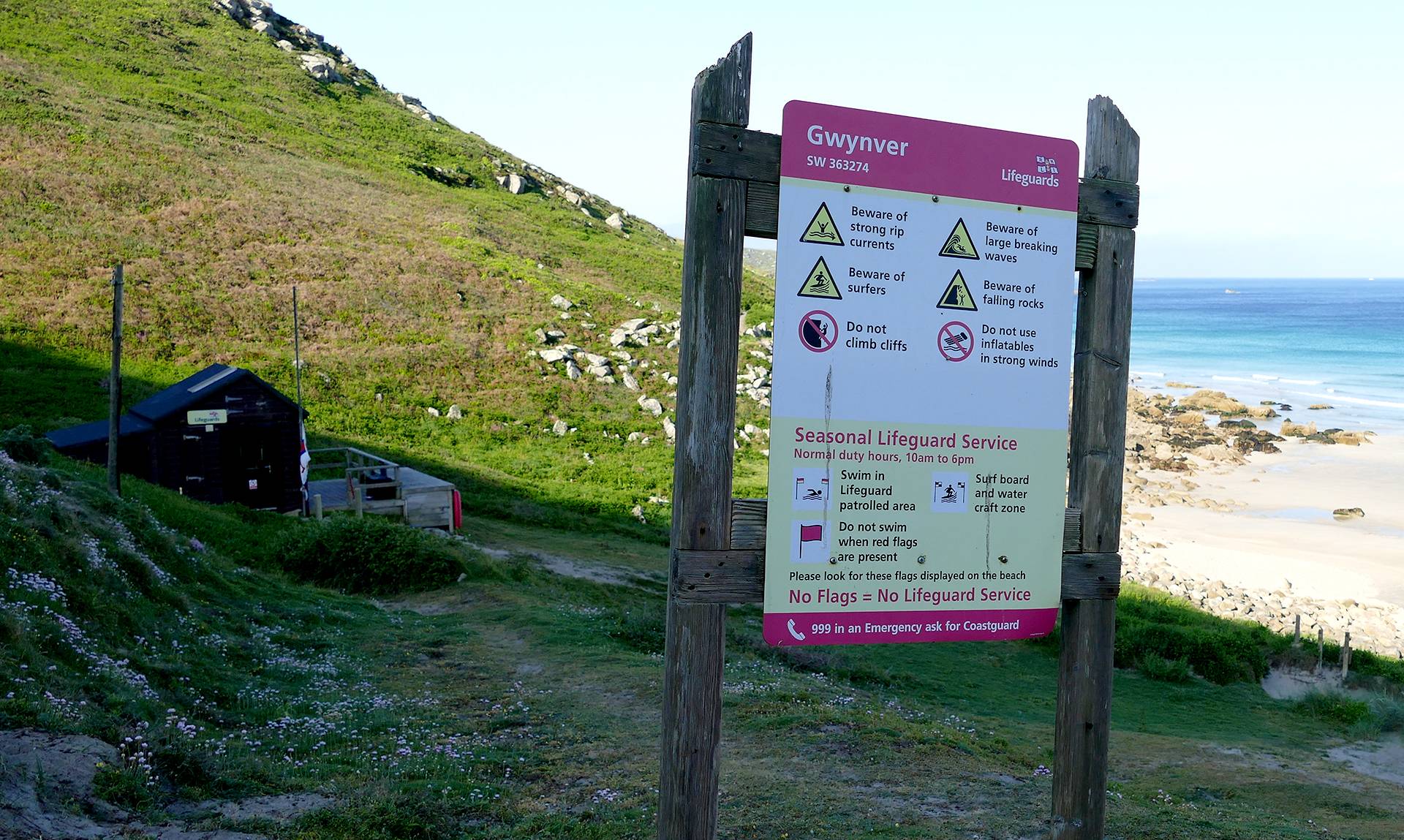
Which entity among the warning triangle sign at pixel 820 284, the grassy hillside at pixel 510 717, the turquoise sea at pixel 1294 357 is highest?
the turquoise sea at pixel 1294 357

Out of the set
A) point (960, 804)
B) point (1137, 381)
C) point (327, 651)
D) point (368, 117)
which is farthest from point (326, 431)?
point (1137, 381)

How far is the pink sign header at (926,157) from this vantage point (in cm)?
429

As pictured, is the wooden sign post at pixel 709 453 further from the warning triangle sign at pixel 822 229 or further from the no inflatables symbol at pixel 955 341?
the no inflatables symbol at pixel 955 341

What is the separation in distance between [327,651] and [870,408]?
31.0 feet

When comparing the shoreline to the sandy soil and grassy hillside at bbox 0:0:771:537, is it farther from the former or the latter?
grassy hillside at bbox 0:0:771:537

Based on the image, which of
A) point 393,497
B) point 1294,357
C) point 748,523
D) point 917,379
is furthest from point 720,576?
point 1294,357

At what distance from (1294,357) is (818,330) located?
11224 cm

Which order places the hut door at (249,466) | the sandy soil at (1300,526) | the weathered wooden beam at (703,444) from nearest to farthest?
the weathered wooden beam at (703,444) → the hut door at (249,466) → the sandy soil at (1300,526)

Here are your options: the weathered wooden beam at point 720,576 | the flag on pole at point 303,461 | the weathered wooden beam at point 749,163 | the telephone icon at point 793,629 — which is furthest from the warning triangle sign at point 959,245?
the flag on pole at point 303,461

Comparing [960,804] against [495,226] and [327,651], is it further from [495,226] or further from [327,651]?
[495,226]

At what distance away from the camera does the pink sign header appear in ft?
14.1

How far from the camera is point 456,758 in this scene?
7.68 metres

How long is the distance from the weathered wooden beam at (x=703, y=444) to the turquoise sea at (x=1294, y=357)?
64.6 m

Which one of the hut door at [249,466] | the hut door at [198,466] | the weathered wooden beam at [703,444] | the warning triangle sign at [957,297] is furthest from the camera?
the hut door at [249,466]
